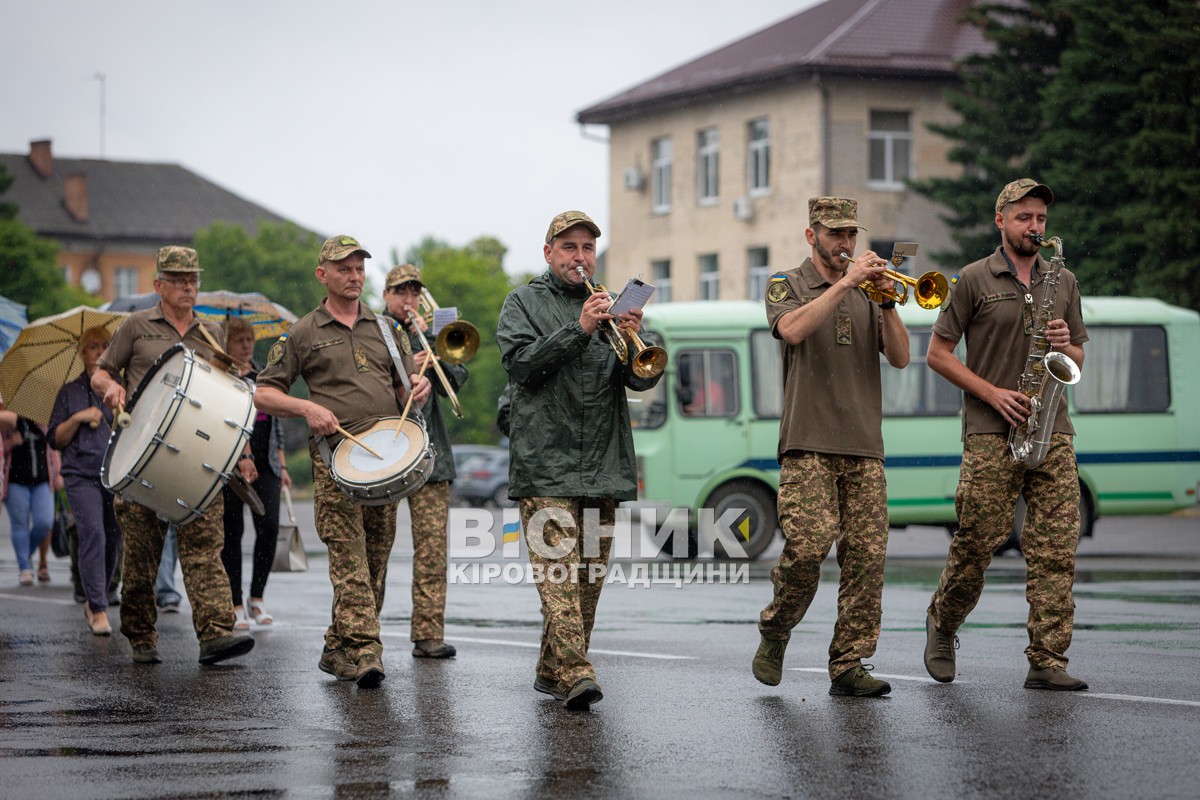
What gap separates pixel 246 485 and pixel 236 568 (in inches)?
73.8

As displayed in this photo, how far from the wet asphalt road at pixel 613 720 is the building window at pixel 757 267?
36.5 m

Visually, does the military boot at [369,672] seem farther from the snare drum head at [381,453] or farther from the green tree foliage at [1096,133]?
the green tree foliage at [1096,133]

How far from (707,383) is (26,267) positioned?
49480 mm

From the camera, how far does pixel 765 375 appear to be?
22.4 m

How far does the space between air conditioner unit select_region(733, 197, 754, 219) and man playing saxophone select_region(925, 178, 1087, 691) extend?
4001 centimetres

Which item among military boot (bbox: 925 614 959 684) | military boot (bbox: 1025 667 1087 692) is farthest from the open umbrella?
military boot (bbox: 1025 667 1087 692)

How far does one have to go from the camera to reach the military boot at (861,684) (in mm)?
8055

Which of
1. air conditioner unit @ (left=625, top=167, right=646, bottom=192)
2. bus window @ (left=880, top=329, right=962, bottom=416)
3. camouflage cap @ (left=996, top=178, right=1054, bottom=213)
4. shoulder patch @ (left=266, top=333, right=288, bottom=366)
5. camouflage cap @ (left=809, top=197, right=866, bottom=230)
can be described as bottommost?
bus window @ (left=880, top=329, right=962, bottom=416)

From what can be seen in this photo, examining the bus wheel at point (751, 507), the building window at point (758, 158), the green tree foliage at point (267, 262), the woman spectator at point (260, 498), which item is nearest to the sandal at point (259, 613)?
the woman spectator at point (260, 498)

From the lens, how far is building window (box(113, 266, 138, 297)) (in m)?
94.8

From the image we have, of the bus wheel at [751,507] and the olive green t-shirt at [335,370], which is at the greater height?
the olive green t-shirt at [335,370]

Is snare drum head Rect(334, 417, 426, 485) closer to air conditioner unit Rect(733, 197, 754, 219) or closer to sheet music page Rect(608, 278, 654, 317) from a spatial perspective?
sheet music page Rect(608, 278, 654, 317)

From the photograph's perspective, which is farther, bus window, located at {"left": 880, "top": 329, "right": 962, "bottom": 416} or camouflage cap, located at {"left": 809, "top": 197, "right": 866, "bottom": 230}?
bus window, located at {"left": 880, "top": 329, "right": 962, "bottom": 416}

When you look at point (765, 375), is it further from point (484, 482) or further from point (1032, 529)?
point (484, 482)
